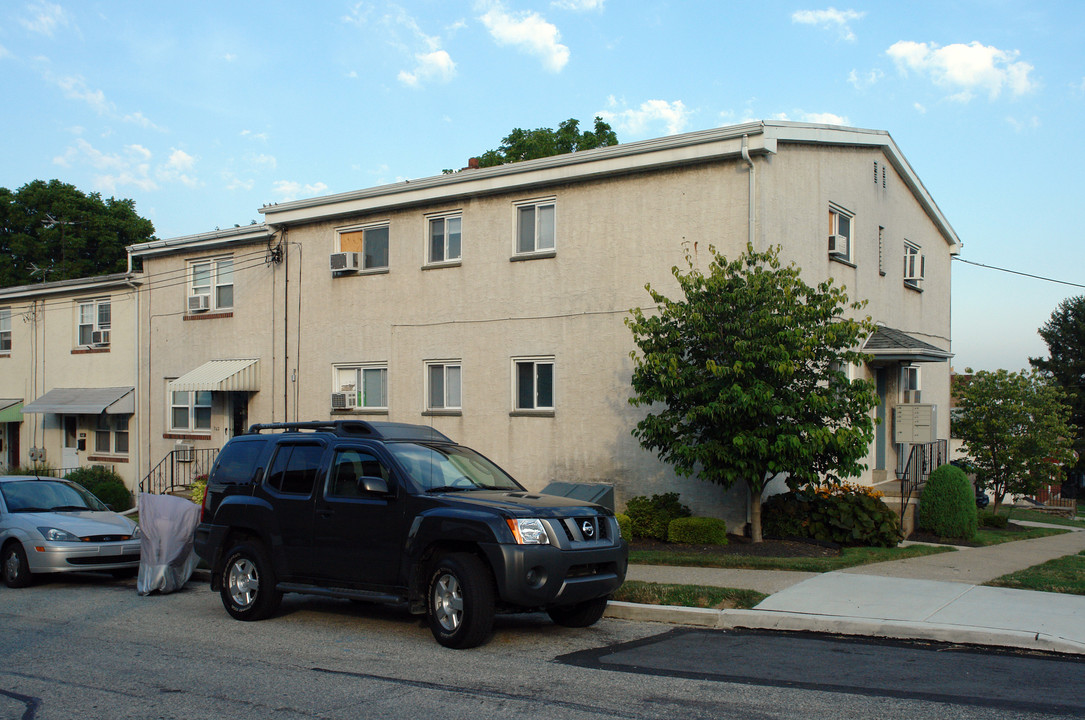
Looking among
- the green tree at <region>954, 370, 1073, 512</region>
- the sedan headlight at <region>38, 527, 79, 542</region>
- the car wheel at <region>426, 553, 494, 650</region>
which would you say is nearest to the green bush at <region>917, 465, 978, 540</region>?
the green tree at <region>954, 370, 1073, 512</region>

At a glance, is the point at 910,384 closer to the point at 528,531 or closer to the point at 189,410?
the point at 528,531

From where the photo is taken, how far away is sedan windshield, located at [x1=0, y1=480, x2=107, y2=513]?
42.1 ft

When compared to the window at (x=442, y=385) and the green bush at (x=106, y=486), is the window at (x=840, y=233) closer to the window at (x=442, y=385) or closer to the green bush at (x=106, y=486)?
A: the window at (x=442, y=385)

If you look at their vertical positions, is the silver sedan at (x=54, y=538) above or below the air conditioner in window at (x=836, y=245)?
below

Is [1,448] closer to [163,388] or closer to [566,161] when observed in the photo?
[163,388]

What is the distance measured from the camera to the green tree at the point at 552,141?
33.8 metres

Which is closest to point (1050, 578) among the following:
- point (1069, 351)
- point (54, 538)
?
point (54, 538)

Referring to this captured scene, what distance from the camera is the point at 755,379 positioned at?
480 inches

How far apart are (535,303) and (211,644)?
9611 millimetres

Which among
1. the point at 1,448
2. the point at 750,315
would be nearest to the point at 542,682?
the point at 750,315

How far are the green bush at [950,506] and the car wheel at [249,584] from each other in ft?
35.8

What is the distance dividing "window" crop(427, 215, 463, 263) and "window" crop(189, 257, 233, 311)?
20.1ft

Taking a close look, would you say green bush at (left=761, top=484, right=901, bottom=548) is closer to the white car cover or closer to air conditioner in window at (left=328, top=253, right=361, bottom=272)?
the white car cover

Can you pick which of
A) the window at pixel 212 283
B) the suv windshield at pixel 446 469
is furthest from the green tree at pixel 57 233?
the suv windshield at pixel 446 469
